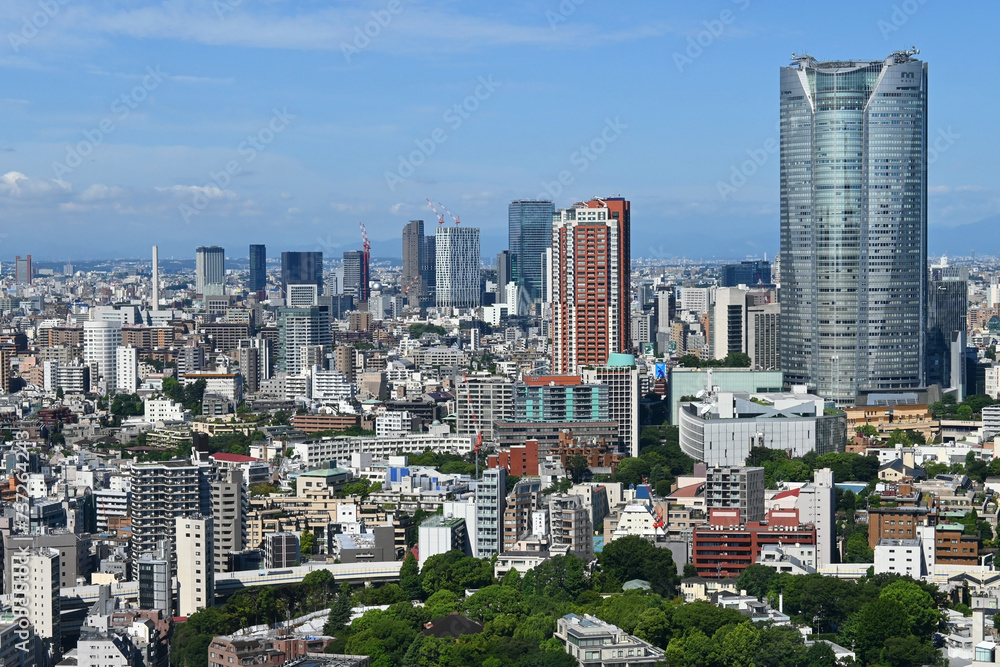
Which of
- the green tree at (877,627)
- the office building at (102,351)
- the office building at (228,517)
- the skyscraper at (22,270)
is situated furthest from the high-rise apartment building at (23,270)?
→ the green tree at (877,627)

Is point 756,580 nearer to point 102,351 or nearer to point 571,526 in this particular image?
point 571,526

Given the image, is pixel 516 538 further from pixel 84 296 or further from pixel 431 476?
pixel 84 296

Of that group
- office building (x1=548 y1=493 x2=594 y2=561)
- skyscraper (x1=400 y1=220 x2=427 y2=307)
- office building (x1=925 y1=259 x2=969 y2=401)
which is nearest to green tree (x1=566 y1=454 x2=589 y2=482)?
office building (x1=548 y1=493 x2=594 y2=561)

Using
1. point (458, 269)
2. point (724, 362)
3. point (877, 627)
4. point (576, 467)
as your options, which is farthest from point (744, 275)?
point (877, 627)

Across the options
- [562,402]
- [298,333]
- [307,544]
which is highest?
[298,333]

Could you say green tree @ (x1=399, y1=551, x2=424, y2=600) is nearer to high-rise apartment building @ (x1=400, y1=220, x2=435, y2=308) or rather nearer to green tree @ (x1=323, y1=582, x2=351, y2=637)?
green tree @ (x1=323, y1=582, x2=351, y2=637)

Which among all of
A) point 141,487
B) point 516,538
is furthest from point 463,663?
point 141,487
